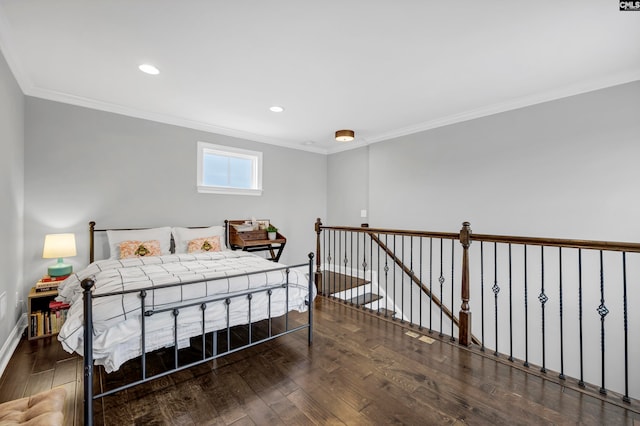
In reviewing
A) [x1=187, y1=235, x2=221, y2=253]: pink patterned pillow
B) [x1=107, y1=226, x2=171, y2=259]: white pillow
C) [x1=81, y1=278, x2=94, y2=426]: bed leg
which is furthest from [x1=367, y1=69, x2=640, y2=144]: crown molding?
[x1=81, y1=278, x2=94, y2=426]: bed leg

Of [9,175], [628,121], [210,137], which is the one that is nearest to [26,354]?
[9,175]

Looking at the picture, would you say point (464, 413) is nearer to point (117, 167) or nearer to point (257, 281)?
point (257, 281)

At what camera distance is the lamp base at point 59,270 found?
120 inches

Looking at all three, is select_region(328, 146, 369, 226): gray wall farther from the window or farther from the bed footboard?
the bed footboard

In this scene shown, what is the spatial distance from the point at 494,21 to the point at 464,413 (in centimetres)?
263

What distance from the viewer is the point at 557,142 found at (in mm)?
3234

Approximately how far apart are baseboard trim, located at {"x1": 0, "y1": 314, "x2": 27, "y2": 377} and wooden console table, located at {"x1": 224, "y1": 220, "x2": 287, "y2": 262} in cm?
238

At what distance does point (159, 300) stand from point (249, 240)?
2.42 metres

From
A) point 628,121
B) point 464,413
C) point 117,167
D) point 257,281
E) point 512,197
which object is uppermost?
point 628,121

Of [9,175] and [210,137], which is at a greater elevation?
[210,137]

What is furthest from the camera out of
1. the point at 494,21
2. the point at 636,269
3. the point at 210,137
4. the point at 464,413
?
the point at 210,137

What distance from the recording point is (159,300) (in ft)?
6.81

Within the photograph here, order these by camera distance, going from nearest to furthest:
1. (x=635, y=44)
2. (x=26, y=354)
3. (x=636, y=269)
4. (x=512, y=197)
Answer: (x=635, y=44), (x=26, y=354), (x=636, y=269), (x=512, y=197)

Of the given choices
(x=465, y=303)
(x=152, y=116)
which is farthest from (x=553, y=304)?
(x=152, y=116)
